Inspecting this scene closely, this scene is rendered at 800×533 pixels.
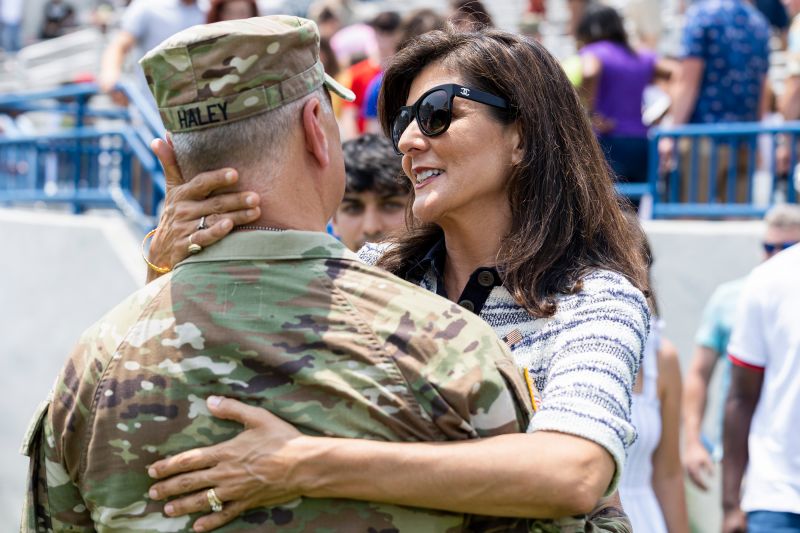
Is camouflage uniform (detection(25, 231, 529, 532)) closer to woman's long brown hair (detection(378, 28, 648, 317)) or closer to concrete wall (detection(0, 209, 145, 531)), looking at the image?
woman's long brown hair (detection(378, 28, 648, 317))

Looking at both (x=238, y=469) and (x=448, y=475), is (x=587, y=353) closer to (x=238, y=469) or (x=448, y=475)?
(x=448, y=475)

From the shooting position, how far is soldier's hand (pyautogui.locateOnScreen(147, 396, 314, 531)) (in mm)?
2033

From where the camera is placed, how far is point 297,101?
2172 millimetres

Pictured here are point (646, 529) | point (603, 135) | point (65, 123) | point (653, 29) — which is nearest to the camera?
point (646, 529)

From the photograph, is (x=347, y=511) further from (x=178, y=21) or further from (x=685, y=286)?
(x=178, y=21)

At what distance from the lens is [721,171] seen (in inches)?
284

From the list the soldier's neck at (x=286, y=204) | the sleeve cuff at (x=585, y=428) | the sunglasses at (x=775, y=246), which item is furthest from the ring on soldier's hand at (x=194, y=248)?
the sunglasses at (x=775, y=246)

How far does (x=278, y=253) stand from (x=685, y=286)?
544 centimetres

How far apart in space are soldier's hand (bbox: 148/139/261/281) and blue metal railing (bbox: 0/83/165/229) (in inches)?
196

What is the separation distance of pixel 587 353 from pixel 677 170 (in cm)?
519

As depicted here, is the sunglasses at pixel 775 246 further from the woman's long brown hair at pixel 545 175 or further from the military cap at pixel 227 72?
the military cap at pixel 227 72

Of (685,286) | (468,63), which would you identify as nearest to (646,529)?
(468,63)

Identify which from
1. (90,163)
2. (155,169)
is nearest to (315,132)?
(155,169)

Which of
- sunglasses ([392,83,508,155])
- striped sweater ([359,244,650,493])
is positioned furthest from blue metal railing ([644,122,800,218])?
striped sweater ([359,244,650,493])
